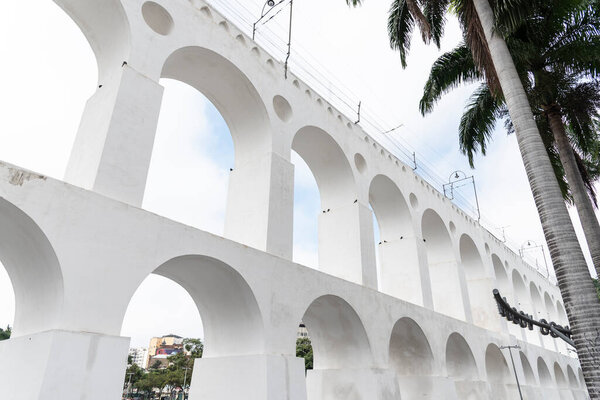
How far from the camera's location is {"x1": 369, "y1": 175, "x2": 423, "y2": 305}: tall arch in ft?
45.6

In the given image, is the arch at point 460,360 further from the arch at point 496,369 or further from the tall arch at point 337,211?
the tall arch at point 337,211

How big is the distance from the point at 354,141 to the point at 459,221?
841cm

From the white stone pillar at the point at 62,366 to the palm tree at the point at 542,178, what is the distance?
20.8 feet

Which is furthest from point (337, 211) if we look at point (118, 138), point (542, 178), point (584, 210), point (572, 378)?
point (572, 378)

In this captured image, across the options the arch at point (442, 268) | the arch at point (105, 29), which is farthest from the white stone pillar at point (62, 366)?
the arch at point (442, 268)

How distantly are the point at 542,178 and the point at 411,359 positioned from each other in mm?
7883

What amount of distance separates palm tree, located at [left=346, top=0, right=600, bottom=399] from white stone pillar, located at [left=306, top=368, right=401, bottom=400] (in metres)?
4.64

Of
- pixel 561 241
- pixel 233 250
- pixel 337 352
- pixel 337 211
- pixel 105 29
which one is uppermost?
pixel 105 29

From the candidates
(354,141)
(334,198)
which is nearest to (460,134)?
(354,141)

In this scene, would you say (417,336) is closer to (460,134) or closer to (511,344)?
(460,134)

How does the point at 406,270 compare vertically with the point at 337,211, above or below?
below

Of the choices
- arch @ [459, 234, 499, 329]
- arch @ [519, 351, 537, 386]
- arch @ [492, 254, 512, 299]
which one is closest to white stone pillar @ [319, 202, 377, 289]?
arch @ [459, 234, 499, 329]

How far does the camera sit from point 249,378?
7.20 metres

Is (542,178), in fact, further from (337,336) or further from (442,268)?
(442,268)
